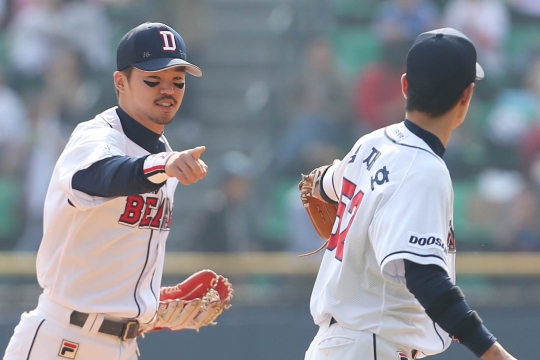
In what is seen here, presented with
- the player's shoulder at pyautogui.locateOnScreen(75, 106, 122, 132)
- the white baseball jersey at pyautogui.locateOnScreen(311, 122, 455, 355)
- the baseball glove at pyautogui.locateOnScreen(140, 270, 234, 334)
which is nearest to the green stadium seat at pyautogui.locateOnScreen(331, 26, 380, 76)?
the baseball glove at pyautogui.locateOnScreen(140, 270, 234, 334)

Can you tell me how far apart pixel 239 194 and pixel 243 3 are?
312cm

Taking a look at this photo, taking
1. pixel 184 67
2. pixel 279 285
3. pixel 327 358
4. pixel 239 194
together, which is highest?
pixel 184 67

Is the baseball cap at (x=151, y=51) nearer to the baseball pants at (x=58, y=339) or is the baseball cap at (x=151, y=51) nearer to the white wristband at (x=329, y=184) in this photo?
the white wristband at (x=329, y=184)

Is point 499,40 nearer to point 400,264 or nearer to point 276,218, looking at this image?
point 276,218

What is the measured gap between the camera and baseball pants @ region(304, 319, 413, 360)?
2633 mm

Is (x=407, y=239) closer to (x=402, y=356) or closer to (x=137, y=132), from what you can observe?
(x=402, y=356)

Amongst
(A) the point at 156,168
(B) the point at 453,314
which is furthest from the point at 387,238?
(A) the point at 156,168

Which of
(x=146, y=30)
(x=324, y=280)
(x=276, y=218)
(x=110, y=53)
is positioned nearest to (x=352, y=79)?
(x=276, y=218)

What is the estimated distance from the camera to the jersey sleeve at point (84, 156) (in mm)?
3027

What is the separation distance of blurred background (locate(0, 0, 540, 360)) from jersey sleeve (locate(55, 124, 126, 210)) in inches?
140

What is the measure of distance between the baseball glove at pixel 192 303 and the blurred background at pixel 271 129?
2.78 meters

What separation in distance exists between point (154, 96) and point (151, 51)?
0.55 ft

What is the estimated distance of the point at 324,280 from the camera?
279 centimetres

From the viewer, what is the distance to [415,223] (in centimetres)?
244
